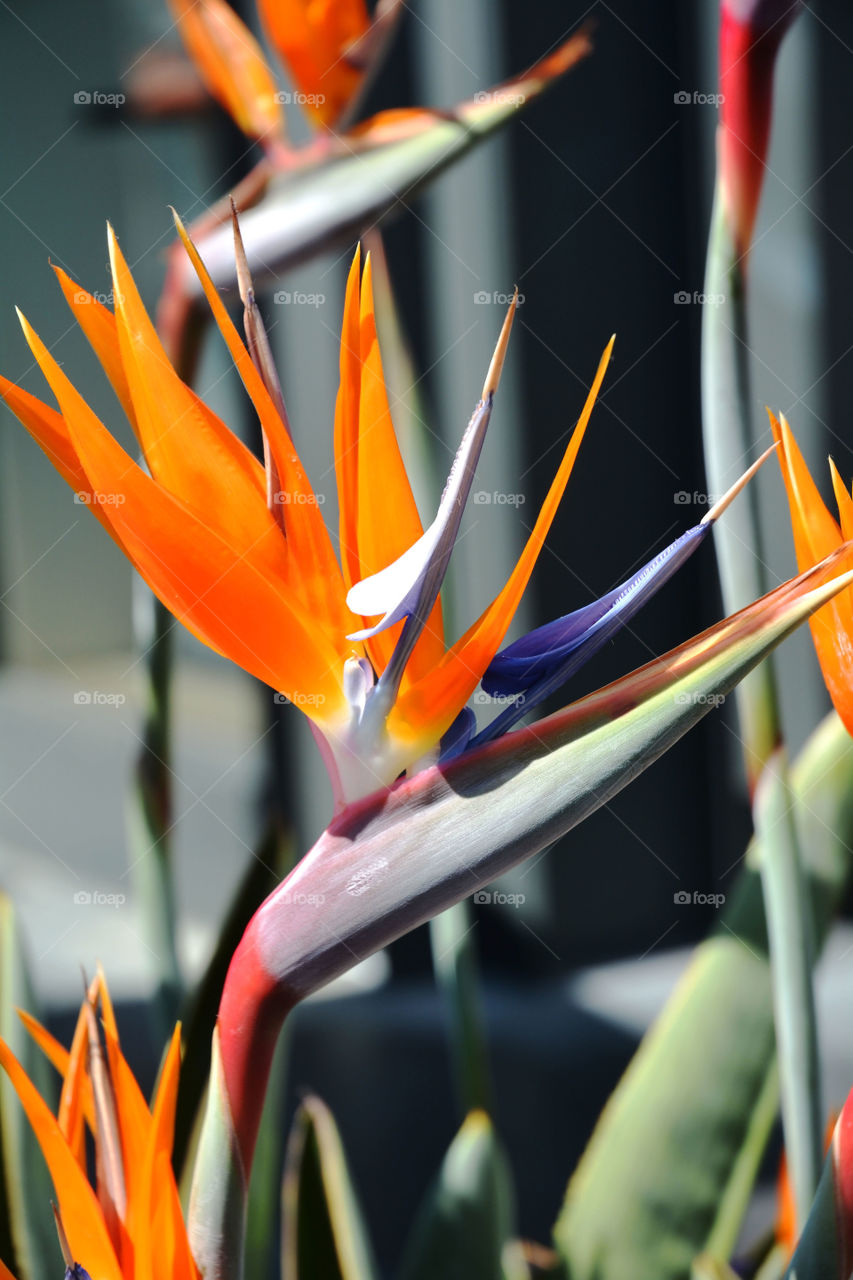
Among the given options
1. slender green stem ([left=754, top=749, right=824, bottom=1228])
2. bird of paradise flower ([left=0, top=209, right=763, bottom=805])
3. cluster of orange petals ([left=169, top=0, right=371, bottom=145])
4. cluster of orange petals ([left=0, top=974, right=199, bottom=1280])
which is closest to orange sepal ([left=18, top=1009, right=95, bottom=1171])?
cluster of orange petals ([left=0, top=974, right=199, bottom=1280])

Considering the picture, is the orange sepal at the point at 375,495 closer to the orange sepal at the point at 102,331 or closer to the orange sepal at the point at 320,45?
the orange sepal at the point at 102,331

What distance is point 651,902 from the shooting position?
1.25 meters

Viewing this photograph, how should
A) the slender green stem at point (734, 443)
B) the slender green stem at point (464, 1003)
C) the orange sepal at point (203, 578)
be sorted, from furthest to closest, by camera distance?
the slender green stem at point (464, 1003), the slender green stem at point (734, 443), the orange sepal at point (203, 578)

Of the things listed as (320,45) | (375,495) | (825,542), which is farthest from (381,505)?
(320,45)

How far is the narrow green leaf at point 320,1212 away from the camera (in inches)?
18.9

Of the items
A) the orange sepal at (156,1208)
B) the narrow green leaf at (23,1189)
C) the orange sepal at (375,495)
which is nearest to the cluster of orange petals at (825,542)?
the orange sepal at (375,495)

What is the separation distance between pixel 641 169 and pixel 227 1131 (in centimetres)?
99

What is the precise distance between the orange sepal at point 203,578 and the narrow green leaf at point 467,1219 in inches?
10.5

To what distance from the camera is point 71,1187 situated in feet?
1.10

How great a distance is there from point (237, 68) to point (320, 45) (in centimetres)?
5

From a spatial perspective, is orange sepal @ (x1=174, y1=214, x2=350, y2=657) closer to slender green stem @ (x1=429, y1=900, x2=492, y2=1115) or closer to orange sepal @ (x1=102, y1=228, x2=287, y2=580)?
orange sepal @ (x1=102, y1=228, x2=287, y2=580)

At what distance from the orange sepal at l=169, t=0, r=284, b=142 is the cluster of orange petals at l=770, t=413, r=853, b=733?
0.92 feet

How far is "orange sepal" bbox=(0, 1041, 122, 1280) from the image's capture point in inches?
13.2

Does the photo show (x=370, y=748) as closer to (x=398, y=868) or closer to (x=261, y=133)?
(x=398, y=868)
